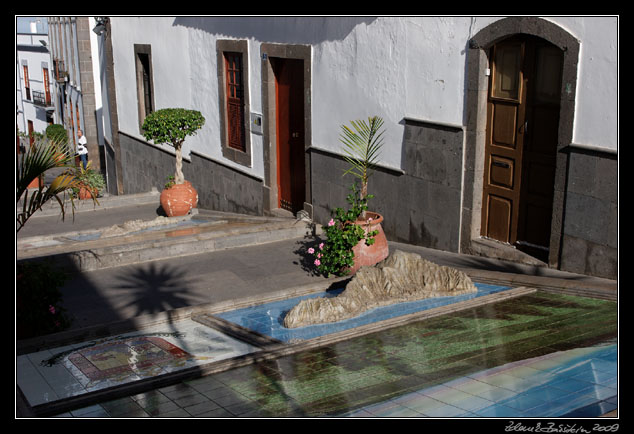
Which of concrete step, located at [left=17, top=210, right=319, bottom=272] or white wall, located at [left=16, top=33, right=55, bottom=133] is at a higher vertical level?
white wall, located at [left=16, top=33, right=55, bottom=133]

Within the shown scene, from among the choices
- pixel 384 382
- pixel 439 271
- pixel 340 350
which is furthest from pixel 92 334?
pixel 439 271

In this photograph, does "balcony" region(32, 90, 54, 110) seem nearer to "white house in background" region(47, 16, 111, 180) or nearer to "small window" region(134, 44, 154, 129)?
"white house in background" region(47, 16, 111, 180)

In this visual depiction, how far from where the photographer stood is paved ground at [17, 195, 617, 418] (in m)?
8.02

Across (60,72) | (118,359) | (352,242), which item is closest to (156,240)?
(352,242)

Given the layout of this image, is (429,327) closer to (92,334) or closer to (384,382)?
(384,382)

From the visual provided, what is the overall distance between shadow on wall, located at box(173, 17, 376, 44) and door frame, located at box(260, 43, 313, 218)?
0.18m

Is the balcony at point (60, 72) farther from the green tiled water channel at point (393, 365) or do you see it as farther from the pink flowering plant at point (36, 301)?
the green tiled water channel at point (393, 365)

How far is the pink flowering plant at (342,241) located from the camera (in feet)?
30.0

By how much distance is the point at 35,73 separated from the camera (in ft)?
119

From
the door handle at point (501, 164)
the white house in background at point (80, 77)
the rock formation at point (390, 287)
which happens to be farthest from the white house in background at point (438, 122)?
the white house in background at point (80, 77)

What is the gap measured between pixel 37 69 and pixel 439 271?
107 feet

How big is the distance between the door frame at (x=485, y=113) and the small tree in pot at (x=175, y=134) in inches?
246

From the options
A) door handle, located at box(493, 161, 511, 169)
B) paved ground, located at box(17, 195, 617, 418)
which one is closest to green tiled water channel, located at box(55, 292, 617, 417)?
paved ground, located at box(17, 195, 617, 418)

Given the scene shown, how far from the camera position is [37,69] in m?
36.0
